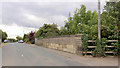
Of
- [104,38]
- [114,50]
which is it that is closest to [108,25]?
[104,38]

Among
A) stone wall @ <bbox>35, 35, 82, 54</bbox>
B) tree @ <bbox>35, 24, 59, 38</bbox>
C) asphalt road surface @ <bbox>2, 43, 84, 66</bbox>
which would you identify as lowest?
asphalt road surface @ <bbox>2, 43, 84, 66</bbox>

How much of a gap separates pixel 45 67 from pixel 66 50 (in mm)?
10782

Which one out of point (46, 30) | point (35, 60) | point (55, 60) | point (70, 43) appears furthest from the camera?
Result: point (46, 30)

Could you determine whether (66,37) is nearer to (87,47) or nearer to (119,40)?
(87,47)

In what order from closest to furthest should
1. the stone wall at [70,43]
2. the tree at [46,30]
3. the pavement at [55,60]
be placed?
the pavement at [55,60] < the stone wall at [70,43] < the tree at [46,30]

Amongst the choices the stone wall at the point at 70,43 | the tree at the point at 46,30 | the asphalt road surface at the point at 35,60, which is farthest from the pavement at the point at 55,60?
the tree at the point at 46,30

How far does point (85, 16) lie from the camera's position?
29156 mm

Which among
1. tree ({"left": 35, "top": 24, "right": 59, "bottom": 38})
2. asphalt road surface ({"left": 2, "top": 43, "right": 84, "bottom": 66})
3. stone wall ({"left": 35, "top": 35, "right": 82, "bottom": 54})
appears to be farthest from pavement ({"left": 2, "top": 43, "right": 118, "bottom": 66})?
tree ({"left": 35, "top": 24, "right": 59, "bottom": 38})

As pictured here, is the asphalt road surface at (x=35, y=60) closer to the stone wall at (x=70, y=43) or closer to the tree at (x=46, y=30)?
the stone wall at (x=70, y=43)

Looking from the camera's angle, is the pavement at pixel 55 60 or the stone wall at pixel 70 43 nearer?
the pavement at pixel 55 60

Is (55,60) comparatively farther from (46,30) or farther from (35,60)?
(46,30)

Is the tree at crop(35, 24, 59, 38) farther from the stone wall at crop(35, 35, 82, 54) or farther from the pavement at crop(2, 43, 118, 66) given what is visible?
the pavement at crop(2, 43, 118, 66)

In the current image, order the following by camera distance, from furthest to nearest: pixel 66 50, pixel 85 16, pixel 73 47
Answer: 1. pixel 85 16
2. pixel 66 50
3. pixel 73 47

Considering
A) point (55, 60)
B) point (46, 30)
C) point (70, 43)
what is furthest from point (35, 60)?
point (46, 30)
